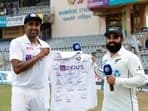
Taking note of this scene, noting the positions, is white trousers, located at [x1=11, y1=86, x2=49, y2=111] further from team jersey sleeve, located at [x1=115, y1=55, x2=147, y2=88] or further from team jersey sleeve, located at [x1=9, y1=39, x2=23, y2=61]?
team jersey sleeve, located at [x1=115, y1=55, x2=147, y2=88]

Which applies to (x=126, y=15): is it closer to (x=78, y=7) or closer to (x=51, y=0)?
(x=78, y=7)

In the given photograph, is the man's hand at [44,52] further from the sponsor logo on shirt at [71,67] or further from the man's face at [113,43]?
the man's face at [113,43]

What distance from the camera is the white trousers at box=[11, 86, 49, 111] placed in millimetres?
5223

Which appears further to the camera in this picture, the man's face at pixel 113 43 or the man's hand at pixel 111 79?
the man's face at pixel 113 43

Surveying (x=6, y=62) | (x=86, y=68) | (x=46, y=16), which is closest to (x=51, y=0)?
(x=46, y=16)

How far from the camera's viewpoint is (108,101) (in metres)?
4.85

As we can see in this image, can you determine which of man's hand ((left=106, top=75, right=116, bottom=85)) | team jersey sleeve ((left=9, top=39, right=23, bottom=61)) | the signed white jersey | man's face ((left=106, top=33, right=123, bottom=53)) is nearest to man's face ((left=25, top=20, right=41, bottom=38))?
team jersey sleeve ((left=9, top=39, right=23, bottom=61))

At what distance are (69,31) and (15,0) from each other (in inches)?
340

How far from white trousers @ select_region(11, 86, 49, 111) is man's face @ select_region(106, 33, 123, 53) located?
1.05 meters

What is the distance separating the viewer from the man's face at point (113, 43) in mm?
4715

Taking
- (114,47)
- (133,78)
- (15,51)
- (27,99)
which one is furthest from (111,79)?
(15,51)

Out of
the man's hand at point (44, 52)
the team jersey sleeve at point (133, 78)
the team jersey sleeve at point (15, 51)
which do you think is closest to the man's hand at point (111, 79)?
the team jersey sleeve at point (133, 78)

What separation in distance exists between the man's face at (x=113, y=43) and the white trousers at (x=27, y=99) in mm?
1049

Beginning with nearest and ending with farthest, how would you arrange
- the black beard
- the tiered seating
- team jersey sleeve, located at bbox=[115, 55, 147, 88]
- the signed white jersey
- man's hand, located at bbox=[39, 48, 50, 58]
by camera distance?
team jersey sleeve, located at bbox=[115, 55, 147, 88], the black beard, man's hand, located at bbox=[39, 48, 50, 58], the signed white jersey, the tiered seating
